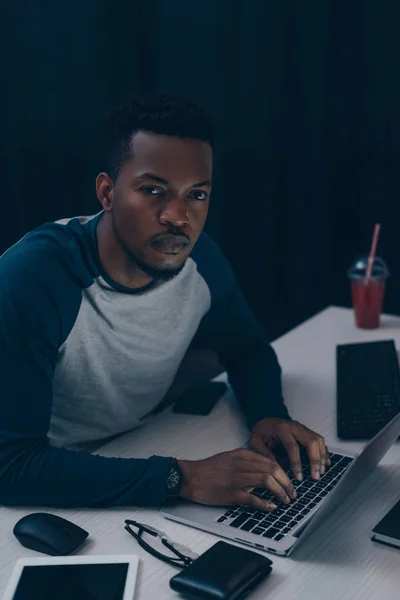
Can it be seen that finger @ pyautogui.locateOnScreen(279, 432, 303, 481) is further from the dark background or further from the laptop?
the dark background

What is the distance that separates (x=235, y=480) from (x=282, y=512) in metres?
0.09

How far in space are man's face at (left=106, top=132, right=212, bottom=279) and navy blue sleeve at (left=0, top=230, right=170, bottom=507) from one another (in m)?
0.15

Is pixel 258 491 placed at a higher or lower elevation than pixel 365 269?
lower

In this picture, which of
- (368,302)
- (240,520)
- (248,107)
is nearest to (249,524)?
(240,520)

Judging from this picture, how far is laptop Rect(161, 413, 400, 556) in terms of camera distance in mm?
1055

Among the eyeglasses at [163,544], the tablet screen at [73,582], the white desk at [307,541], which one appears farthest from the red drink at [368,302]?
the tablet screen at [73,582]

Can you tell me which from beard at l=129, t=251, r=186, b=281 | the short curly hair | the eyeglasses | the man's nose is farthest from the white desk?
the short curly hair

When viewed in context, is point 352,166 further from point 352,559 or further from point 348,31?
point 352,559

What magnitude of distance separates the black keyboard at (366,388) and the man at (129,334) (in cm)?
13

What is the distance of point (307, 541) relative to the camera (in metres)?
1.10

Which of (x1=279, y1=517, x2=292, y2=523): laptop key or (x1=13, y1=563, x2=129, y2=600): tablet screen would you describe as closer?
(x1=13, y1=563, x2=129, y2=600): tablet screen

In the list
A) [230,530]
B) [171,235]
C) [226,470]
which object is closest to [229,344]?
[171,235]

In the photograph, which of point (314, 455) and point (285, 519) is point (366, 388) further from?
point (285, 519)

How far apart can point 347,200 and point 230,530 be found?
1.84 meters
